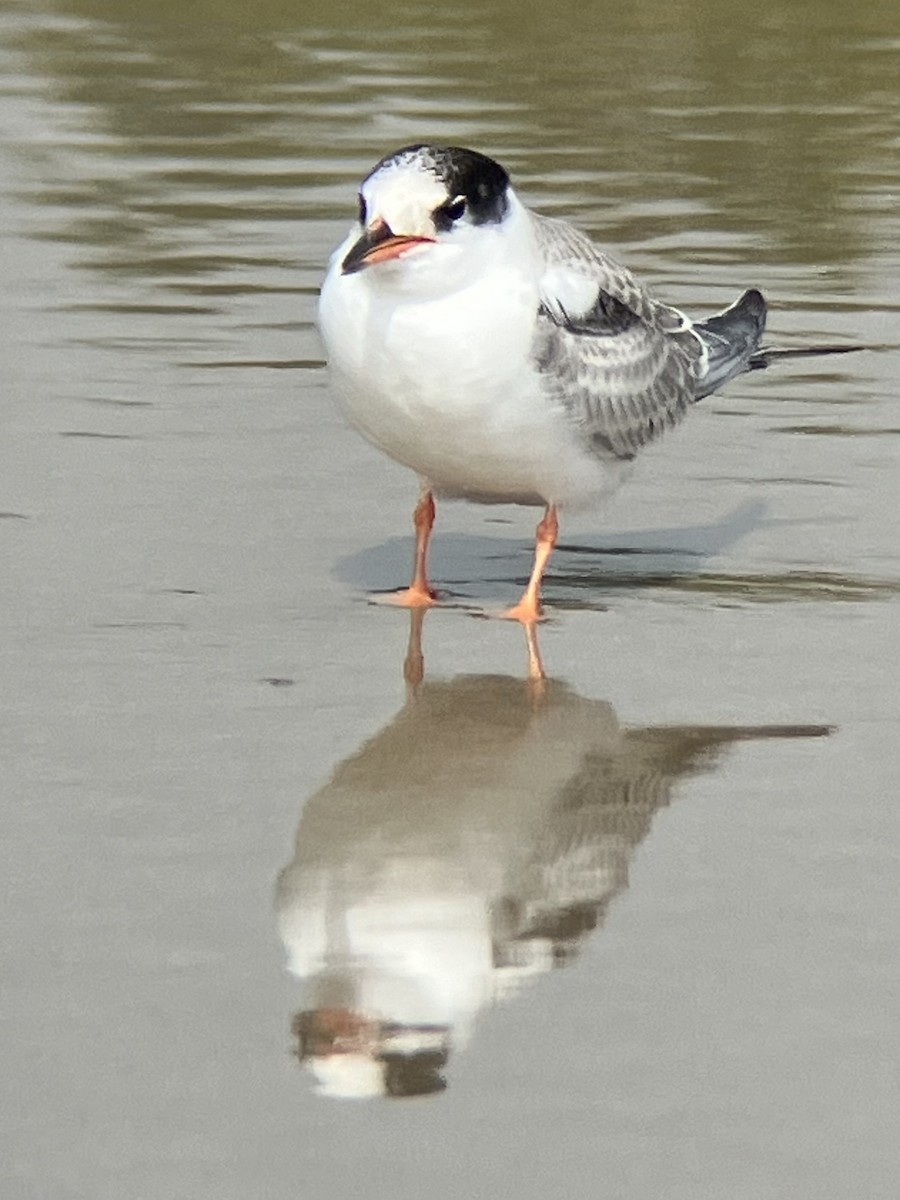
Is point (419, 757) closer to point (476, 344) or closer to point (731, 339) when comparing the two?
point (476, 344)

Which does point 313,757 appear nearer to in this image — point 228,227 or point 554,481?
point 554,481

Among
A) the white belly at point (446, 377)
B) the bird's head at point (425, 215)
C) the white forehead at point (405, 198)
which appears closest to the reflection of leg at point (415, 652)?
the white belly at point (446, 377)

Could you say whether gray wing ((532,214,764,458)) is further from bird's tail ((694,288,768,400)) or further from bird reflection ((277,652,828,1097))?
bird reflection ((277,652,828,1097))

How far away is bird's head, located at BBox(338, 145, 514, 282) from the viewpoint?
19.9ft

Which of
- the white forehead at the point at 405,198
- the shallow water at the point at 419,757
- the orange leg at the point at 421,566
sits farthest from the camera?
the orange leg at the point at 421,566

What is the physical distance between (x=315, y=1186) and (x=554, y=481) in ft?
10.2

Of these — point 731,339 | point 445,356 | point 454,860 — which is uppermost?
point 445,356

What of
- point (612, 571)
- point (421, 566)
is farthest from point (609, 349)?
point (421, 566)

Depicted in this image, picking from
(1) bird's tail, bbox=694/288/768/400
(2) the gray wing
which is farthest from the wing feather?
(1) bird's tail, bbox=694/288/768/400

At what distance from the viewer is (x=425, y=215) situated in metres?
6.10

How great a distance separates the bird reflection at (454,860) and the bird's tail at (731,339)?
1.74 meters

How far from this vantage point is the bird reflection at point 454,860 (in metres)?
4.25

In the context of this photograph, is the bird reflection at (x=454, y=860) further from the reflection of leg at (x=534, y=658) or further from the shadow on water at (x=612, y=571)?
the shadow on water at (x=612, y=571)

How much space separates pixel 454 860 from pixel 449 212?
5.71 ft
